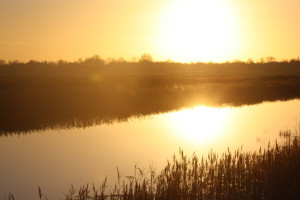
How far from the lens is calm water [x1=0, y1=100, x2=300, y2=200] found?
1134 cm

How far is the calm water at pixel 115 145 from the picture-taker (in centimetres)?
1134

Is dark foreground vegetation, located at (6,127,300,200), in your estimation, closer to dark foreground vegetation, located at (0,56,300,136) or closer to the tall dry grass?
the tall dry grass

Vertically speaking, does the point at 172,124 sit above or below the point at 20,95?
below

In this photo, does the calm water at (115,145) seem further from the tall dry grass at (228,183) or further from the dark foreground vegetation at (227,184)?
the tall dry grass at (228,183)

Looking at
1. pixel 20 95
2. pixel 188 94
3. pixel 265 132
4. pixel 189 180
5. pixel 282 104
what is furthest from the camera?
pixel 188 94

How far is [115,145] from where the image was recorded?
15844 millimetres

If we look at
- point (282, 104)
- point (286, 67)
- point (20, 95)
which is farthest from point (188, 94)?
point (286, 67)

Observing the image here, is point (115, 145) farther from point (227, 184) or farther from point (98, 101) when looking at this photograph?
point (98, 101)

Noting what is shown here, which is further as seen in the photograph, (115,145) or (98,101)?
(98,101)

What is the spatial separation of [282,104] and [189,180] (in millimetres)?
23708

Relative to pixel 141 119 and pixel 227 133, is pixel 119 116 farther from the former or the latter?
pixel 227 133

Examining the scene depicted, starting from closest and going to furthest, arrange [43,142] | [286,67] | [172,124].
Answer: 1. [43,142]
2. [172,124]
3. [286,67]

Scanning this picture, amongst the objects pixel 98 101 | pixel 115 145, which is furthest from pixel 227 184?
pixel 98 101

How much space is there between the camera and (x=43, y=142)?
54.0 ft
